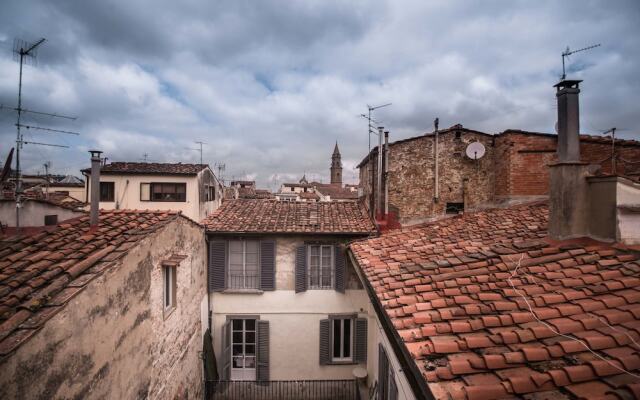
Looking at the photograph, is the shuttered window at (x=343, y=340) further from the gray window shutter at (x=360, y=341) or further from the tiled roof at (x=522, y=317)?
the tiled roof at (x=522, y=317)

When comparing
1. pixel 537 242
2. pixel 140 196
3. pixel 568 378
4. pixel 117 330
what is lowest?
pixel 117 330

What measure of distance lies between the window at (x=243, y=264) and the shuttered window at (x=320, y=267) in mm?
1665

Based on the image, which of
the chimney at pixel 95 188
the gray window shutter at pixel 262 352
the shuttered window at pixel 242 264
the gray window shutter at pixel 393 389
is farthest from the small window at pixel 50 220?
the gray window shutter at pixel 393 389

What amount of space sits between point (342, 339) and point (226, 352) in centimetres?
436

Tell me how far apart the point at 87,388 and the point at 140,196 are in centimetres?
1112

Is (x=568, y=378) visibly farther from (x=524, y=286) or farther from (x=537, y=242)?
(x=537, y=242)

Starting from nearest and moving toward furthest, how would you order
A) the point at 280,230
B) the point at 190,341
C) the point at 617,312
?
the point at 617,312
the point at 190,341
the point at 280,230

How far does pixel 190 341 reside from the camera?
9.27m

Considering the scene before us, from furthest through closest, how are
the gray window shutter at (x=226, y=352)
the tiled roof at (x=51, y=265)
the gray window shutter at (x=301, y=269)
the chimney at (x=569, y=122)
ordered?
1. the gray window shutter at (x=301, y=269)
2. the gray window shutter at (x=226, y=352)
3. the chimney at (x=569, y=122)
4. the tiled roof at (x=51, y=265)

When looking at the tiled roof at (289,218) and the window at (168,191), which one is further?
the window at (168,191)

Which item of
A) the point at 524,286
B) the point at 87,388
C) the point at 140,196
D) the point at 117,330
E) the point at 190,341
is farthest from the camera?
the point at 140,196

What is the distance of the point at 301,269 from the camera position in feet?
37.4

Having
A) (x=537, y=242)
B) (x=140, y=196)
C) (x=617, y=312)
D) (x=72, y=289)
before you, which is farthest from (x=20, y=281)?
(x=140, y=196)

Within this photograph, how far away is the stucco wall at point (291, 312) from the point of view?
11.3 m
